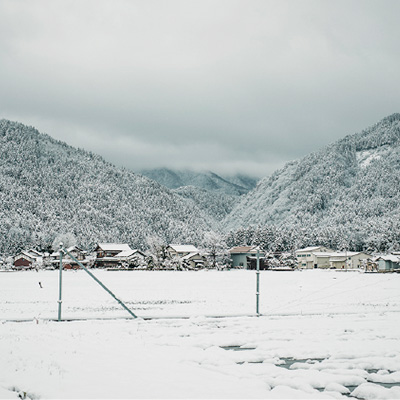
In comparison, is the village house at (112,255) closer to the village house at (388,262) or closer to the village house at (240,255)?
the village house at (240,255)

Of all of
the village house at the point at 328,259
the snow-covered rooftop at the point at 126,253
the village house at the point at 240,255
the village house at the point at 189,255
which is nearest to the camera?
the village house at the point at 189,255

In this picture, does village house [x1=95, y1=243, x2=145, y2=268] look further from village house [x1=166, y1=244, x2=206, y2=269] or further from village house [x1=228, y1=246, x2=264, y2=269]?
village house [x1=228, y1=246, x2=264, y2=269]

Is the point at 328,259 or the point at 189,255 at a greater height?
the point at 189,255

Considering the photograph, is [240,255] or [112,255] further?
[112,255]

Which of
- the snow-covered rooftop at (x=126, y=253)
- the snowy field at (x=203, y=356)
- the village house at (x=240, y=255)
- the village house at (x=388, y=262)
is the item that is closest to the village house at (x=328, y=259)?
the village house at (x=240, y=255)

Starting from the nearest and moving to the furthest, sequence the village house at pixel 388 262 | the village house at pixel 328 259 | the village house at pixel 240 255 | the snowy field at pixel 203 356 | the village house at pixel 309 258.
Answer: the snowy field at pixel 203 356, the village house at pixel 388 262, the village house at pixel 240 255, the village house at pixel 328 259, the village house at pixel 309 258

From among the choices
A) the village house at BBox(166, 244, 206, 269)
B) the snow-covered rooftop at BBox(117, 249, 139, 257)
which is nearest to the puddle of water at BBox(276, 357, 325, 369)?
the village house at BBox(166, 244, 206, 269)

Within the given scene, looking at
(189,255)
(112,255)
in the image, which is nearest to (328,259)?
(189,255)

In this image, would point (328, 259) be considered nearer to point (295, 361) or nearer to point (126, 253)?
point (126, 253)

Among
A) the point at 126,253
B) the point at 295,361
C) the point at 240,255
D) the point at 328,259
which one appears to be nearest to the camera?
the point at 295,361

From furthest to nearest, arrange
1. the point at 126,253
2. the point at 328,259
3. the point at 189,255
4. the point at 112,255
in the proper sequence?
1. the point at 112,255
2. the point at 328,259
3. the point at 126,253
4. the point at 189,255

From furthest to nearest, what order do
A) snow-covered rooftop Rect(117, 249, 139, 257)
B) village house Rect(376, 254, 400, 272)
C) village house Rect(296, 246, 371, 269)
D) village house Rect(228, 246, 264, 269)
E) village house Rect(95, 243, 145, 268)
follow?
snow-covered rooftop Rect(117, 249, 139, 257) < village house Rect(296, 246, 371, 269) < village house Rect(95, 243, 145, 268) < village house Rect(228, 246, 264, 269) < village house Rect(376, 254, 400, 272)

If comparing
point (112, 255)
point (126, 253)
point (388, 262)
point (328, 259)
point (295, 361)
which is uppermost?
point (295, 361)

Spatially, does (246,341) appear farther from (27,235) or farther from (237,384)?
(27,235)
